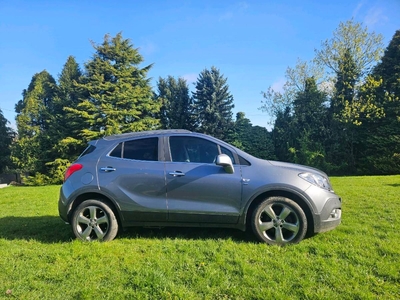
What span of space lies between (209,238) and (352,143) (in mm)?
24416

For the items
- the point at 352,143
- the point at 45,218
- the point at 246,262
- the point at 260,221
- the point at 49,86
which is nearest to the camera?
the point at 246,262

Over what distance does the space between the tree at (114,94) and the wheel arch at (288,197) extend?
2161cm

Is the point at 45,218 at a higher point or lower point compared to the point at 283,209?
lower

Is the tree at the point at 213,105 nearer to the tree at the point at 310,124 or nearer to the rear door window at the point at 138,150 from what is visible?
the tree at the point at 310,124

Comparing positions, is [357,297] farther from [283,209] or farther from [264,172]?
[264,172]

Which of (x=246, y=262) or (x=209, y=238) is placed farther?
(x=209, y=238)

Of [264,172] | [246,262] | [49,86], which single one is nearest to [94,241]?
[246,262]

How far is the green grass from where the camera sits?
2.77 metres

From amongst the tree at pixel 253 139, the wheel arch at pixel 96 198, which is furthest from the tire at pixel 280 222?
the tree at pixel 253 139

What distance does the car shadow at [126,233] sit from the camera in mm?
4457

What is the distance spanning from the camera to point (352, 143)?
81.6ft

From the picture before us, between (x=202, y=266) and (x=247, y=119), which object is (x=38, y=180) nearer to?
(x=247, y=119)

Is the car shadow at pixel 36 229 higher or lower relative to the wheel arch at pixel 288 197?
lower

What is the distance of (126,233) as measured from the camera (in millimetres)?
4773
